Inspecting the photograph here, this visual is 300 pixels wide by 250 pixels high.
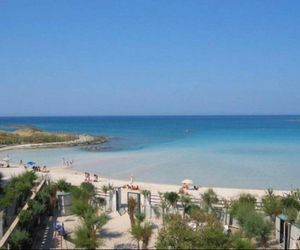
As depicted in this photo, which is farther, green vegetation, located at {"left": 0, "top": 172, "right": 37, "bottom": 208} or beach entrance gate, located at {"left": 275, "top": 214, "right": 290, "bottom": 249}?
green vegetation, located at {"left": 0, "top": 172, "right": 37, "bottom": 208}

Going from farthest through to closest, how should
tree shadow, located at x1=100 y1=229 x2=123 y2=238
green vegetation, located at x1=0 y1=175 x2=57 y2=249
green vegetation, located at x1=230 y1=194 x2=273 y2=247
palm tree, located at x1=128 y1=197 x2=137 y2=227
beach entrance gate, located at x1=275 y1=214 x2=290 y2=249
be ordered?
palm tree, located at x1=128 y1=197 x2=137 y2=227 < tree shadow, located at x1=100 y1=229 x2=123 y2=238 < beach entrance gate, located at x1=275 y1=214 x2=290 y2=249 < green vegetation, located at x1=230 y1=194 x2=273 y2=247 < green vegetation, located at x1=0 y1=175 x2=57 y2=249

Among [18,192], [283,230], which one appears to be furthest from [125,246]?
[18,192]

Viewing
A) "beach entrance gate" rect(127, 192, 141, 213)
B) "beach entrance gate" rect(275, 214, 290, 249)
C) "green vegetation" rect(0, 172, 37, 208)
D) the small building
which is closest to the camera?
"beach entrance gate" rect(275, 214, 290, 249)

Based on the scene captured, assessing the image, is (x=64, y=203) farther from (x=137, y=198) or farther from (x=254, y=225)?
(x=254, y=225)

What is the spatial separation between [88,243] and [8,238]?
319cm

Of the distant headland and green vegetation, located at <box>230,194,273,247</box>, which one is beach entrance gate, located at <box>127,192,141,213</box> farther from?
the distant headland

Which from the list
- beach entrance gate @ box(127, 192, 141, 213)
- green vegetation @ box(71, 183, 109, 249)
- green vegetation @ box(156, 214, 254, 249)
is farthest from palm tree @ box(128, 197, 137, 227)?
green vegetation @ box(156, 214, 254, 249)

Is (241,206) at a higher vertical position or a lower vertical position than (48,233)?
higher

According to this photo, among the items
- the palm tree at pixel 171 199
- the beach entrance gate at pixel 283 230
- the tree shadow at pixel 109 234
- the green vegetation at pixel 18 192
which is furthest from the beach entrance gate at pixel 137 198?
the beach entrance gate at pixel 283 230

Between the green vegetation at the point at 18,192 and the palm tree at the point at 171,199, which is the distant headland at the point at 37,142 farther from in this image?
the palm tree at the point at 171,199

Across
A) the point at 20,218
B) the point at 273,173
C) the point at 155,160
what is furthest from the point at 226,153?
the point at 20,218

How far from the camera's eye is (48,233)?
16859 millimetres

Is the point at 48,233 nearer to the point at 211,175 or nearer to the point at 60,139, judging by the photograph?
the point at 211,175

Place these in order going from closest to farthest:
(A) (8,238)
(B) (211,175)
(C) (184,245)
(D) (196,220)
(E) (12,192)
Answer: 1. (C) (184,245)
2. (A) (8,238)
3. (D) (196,220)
4. (E) (12,192)
5. (B) (211,175)
